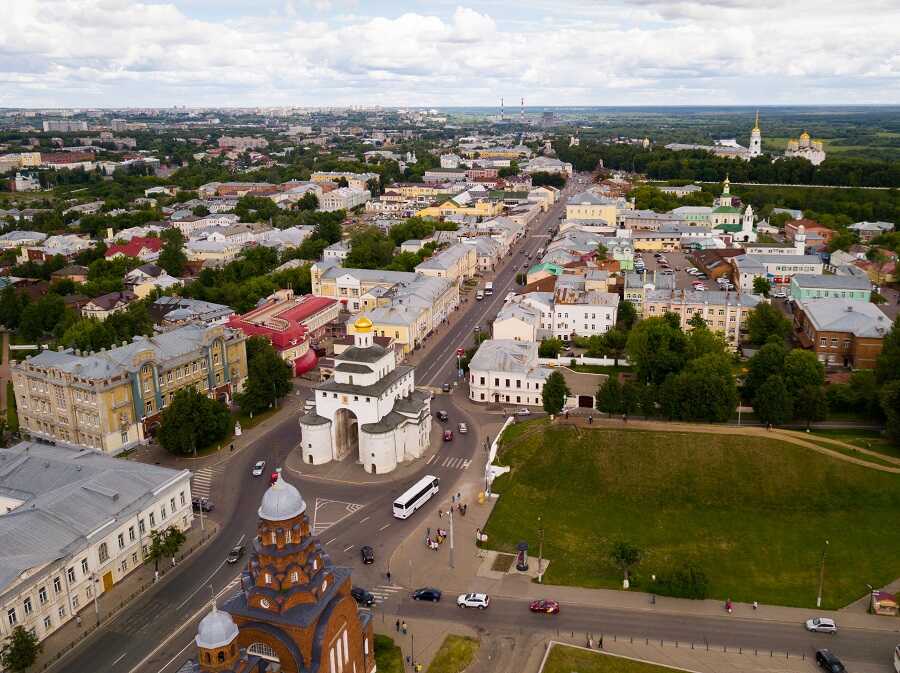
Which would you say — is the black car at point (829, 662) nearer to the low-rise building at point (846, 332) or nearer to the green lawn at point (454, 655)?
the green lawn at point (454, 655)

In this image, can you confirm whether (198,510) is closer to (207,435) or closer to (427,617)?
(207,435)

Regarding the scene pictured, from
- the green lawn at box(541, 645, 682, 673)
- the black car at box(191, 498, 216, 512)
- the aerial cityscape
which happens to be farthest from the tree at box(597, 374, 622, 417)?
the black car at box(191, 498, 216, 512)

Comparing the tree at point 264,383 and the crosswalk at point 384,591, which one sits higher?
the tree at point 264,383

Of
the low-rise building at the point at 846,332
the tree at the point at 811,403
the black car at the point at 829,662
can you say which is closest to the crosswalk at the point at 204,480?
the black car at the point at 829,662

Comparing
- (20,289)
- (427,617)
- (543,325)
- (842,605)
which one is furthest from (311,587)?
(20,289)

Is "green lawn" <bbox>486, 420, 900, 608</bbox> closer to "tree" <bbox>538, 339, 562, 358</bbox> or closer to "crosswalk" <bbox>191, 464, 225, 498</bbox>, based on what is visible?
"tree" <bbox>538, 339, 562, 358</bbox>

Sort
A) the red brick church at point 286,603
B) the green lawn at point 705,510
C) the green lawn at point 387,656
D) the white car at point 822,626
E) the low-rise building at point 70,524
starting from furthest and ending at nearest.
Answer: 1. the green lawn at point 705,510
2. the white car at point 822,626
3. the low-rise building at point 70,524
4. the green lawn at point 387,656
5. the red brick church at point 286,603
